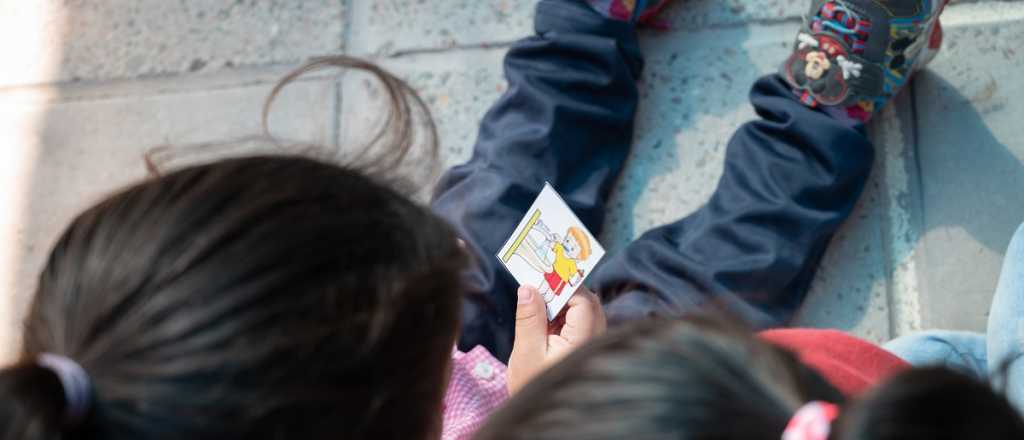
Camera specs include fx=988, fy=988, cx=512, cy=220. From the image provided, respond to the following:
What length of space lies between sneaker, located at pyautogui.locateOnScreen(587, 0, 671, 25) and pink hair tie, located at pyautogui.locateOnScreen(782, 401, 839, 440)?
1.06m

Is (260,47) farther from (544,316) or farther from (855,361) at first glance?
(855,361)

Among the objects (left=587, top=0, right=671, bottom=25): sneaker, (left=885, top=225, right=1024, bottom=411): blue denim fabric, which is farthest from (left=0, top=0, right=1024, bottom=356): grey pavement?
(left=885, top=225, right=1024, bottom=411): blue denim fabric

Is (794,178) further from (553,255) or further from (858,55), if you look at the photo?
(553,255)

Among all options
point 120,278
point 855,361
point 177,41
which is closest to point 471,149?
point 177,41

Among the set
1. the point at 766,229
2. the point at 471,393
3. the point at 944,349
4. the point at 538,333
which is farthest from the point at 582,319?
the point at 944,349

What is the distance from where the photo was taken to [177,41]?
190 cm

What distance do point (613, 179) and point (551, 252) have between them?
0.29 metres

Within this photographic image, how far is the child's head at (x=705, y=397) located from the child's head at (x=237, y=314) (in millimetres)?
174

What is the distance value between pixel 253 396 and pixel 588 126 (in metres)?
0.91

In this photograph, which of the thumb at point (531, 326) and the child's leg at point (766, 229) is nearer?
the thumb at point (531, 326)

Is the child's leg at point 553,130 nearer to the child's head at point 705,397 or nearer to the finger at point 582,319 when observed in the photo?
the finger at point 582,319

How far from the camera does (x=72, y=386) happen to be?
2.60ft

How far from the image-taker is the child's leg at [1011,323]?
1209 mm

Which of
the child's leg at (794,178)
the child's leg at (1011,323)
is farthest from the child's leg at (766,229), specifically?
the child's leg at (1011,323)
